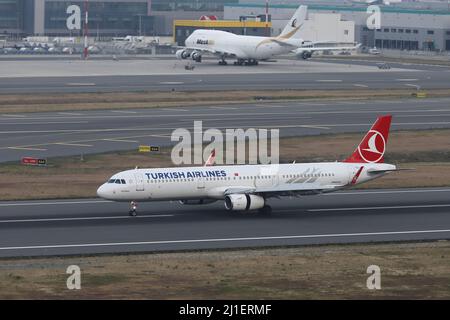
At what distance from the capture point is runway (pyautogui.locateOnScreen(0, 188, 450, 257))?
6216cm

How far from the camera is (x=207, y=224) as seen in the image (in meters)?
68.2

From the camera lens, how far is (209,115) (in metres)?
126

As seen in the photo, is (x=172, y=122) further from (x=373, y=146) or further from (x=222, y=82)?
(x=222, y=82)

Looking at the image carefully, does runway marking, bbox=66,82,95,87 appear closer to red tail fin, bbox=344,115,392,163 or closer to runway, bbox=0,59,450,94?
runway, bbox=0,59,450,94

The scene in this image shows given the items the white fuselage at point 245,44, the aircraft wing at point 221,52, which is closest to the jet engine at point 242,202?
the white fuselage at point 245,44

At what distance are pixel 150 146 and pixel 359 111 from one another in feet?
125

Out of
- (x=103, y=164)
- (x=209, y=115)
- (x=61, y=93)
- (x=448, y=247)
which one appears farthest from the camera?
(x=61, y=93)

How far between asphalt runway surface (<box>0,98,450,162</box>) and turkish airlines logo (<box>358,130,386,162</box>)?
29247mm

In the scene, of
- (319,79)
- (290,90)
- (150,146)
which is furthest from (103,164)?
(319,79)

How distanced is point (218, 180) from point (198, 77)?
339ft

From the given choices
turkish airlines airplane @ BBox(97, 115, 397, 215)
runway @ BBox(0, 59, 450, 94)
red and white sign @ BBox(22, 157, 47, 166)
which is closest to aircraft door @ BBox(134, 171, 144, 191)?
turkish airlines airplane @ BBox(97, 115, 397, 215)

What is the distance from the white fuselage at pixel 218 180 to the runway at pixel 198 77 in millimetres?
80507
